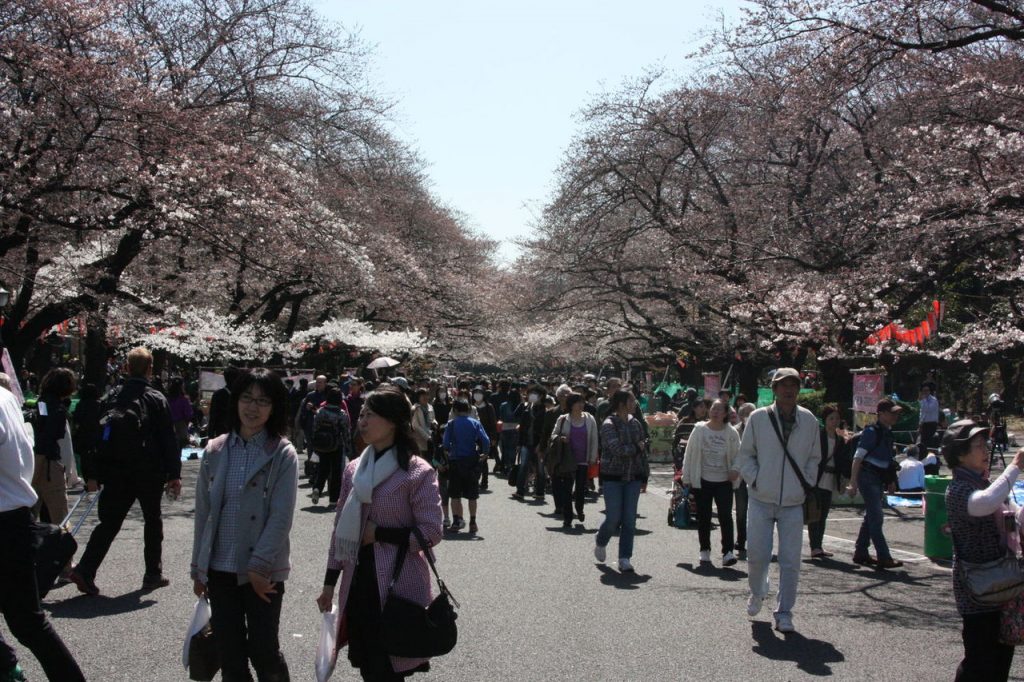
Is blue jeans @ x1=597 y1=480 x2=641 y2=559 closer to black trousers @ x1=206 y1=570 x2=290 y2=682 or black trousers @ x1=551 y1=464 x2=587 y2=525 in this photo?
black trousers @ x1=551 y1=464 x2=587 y2=525

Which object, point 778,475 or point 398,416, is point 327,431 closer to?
point 778,475

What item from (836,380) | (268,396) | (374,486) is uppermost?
(836,380)

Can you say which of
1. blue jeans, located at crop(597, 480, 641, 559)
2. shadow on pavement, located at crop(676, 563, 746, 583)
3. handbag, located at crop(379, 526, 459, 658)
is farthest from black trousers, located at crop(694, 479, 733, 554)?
handbag, located at crop(379, 526, 459, 658)

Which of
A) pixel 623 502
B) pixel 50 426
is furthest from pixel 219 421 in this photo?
pixel 623 502

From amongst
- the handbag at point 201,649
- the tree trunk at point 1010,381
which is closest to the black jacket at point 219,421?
the handbag at point 201,649

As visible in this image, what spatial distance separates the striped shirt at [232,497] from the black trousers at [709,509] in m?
6.14

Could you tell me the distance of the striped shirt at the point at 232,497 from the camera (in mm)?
4410

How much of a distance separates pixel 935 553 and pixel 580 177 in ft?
63.4

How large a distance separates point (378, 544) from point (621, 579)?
487 centimetres

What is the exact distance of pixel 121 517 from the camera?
7590 mm

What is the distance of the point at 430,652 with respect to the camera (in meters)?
4.22

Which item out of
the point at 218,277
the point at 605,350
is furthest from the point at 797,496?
the point at 605,350

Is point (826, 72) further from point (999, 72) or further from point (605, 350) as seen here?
point (605, 350)

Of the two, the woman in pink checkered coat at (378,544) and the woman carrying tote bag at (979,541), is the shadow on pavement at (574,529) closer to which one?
the woman carrying tote bag at (979,541)
